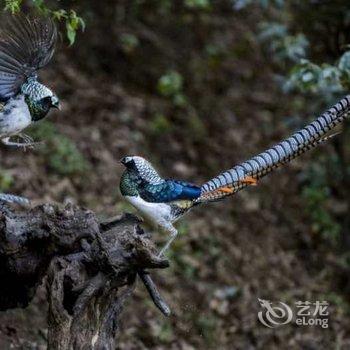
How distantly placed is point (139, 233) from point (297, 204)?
14.6ft

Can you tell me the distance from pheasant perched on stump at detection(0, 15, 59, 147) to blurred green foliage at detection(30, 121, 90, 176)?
321cm

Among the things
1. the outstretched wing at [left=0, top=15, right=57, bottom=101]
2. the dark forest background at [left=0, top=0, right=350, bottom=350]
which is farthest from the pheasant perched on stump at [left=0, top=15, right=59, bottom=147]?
the dark forest background at [left=0, top=0, right=350, bottom=350]

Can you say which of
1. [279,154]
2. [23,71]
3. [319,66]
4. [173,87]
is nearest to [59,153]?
[173,87]

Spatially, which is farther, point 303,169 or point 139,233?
point 303,169

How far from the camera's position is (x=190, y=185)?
14.2ft

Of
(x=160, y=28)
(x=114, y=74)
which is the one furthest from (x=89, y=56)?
(x=160, y=28)

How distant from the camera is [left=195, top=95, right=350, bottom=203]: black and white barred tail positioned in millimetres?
4316

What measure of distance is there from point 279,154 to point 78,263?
4.22 feet

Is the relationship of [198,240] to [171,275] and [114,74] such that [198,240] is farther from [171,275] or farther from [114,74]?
[114,74]

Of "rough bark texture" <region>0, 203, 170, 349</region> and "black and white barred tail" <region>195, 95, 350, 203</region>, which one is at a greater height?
"black and white barred tail" <region>195, 95, 350, 203</region>

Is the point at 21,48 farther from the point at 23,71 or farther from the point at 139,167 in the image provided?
the point at 139,167

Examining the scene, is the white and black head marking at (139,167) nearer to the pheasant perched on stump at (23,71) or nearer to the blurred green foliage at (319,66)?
the pheasant perched on stump at (23,71)

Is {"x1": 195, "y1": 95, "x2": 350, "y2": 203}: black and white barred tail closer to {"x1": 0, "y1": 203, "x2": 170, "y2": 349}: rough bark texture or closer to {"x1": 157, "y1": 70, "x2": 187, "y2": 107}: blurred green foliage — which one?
{"x1": 0, "y1": 203, "x2": 170, "y2": 349}: rough bark texture

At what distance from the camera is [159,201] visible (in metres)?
4.25
